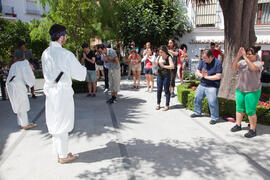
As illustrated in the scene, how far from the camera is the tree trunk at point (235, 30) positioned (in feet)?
20.8

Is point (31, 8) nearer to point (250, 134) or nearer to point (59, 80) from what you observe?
point (59, 80)

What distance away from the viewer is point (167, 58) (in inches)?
264

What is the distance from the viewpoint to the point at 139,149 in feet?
14.4

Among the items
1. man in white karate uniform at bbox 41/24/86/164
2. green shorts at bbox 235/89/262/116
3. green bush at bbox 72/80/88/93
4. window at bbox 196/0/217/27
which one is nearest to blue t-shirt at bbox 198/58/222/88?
green shorts at bbox 235/89/262/116

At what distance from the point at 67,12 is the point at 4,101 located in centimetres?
495

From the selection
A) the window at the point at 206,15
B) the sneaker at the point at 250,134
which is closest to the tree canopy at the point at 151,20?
the window at the point at 206,15

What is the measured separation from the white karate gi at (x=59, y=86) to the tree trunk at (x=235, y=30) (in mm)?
4641

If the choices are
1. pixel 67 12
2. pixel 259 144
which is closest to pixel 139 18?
pixel 67 12

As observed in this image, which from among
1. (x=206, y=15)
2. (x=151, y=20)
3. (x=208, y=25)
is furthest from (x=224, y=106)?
(x=206, y=15)

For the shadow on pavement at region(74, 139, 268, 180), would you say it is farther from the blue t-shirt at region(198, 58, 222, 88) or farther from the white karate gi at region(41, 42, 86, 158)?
the blue t-shirt at region(198, 58, 222, 88)

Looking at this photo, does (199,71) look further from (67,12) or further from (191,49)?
(191,49)

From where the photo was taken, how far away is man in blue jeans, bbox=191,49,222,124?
5469 millimetres

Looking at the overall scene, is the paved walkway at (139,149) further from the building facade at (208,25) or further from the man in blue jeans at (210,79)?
the building facade at (208,25)

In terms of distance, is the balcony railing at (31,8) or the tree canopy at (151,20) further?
the balcony railing at (31,8)
